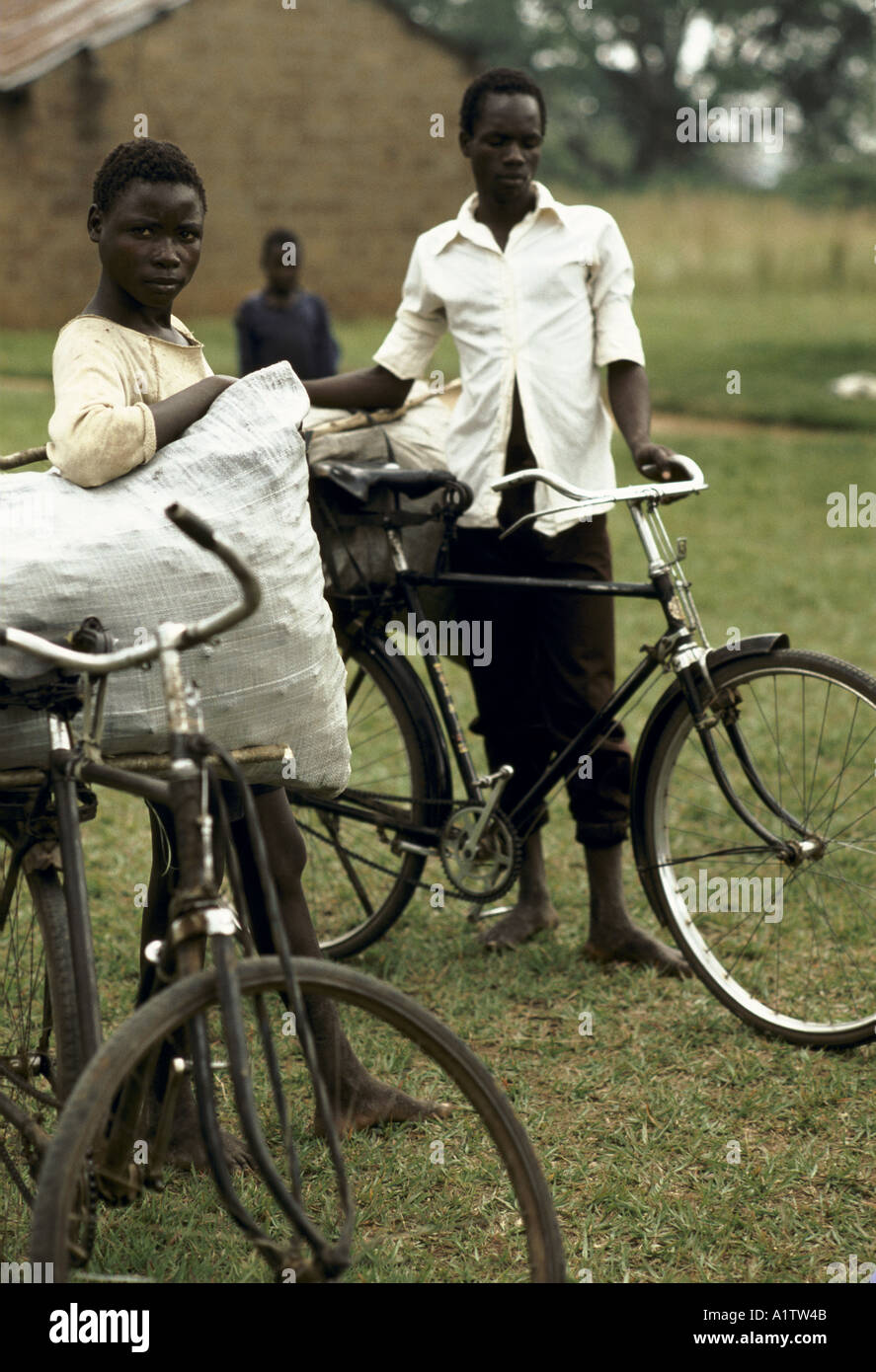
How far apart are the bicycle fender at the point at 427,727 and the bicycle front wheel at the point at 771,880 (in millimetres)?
482

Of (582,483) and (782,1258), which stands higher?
(582,483)

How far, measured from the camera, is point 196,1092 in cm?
212

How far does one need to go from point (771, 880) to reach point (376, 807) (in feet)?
4.08

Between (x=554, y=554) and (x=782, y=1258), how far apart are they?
1.74 m

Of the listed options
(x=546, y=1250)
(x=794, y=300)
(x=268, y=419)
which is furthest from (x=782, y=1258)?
(x=794, y=300)

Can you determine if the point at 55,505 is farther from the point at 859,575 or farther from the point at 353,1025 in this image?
the point at 859,575

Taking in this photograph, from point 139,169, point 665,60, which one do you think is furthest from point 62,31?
point 665,60

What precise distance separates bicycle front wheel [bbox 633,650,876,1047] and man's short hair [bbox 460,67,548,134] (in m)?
1.45

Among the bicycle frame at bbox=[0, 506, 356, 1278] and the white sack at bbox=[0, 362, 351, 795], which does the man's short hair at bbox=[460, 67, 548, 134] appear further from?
the bicycle frame at bbox=[0, 506, 356, 1278]

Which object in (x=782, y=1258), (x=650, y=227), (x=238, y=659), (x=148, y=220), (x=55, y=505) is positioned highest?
(x=650, y=227)

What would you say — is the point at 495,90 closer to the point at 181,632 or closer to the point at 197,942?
the point at 181,632

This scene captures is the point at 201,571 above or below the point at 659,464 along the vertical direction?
below

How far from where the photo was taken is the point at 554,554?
150 inches

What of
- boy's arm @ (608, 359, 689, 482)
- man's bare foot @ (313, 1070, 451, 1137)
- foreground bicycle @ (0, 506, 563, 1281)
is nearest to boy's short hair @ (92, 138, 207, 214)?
foreground bicycle @ (0, 506, 563, 1281)
